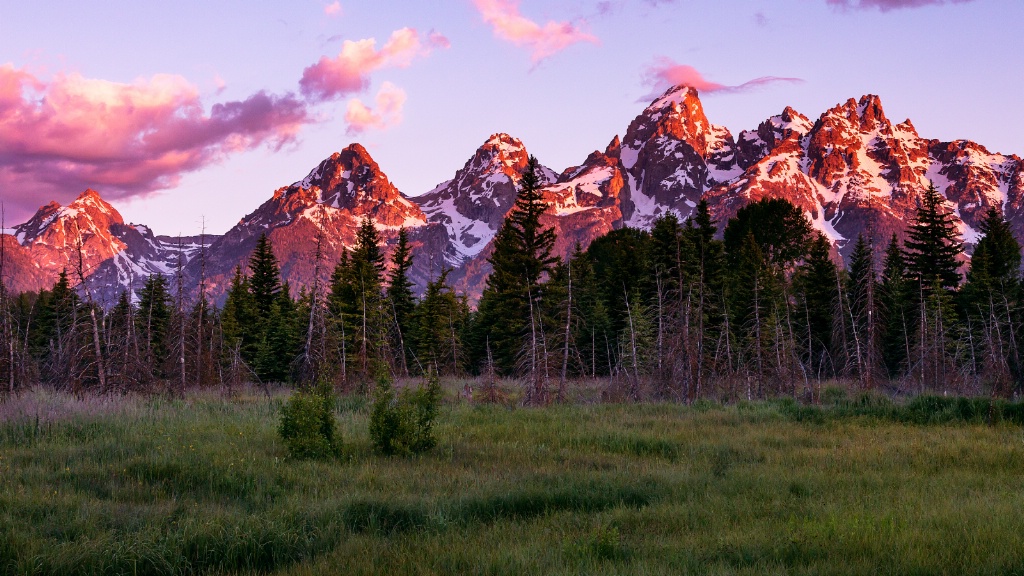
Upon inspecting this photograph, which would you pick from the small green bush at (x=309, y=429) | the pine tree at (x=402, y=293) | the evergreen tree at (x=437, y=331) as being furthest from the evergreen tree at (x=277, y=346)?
the small green bush at (x=309, y=429)

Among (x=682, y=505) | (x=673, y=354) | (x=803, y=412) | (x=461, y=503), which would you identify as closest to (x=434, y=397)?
(x=461, y=503)

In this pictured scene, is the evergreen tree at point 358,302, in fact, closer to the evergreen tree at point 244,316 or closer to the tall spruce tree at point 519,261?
the tall spruce tree at point 519,261

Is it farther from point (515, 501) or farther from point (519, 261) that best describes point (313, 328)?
point (515, 501)

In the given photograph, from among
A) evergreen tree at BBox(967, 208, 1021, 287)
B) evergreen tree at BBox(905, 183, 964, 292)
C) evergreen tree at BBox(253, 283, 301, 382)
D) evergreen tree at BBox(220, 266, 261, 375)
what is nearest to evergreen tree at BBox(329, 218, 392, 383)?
evergreen tree at BBox(253, 283, 301, 382)

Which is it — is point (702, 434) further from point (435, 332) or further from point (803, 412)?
point (435, 332)

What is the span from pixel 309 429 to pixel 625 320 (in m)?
25.1

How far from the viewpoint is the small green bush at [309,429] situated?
11195 mm

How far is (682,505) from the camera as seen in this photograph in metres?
8.16

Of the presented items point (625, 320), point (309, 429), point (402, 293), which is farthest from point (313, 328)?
point (309, 429)

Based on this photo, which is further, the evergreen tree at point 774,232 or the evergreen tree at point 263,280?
the evergreen tree at point 774,232

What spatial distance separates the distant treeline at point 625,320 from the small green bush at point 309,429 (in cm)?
1442

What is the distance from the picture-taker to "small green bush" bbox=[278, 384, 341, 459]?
36.7 feet

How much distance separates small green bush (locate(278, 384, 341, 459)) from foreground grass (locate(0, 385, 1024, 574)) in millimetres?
368

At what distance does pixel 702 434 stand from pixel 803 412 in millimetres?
4402
